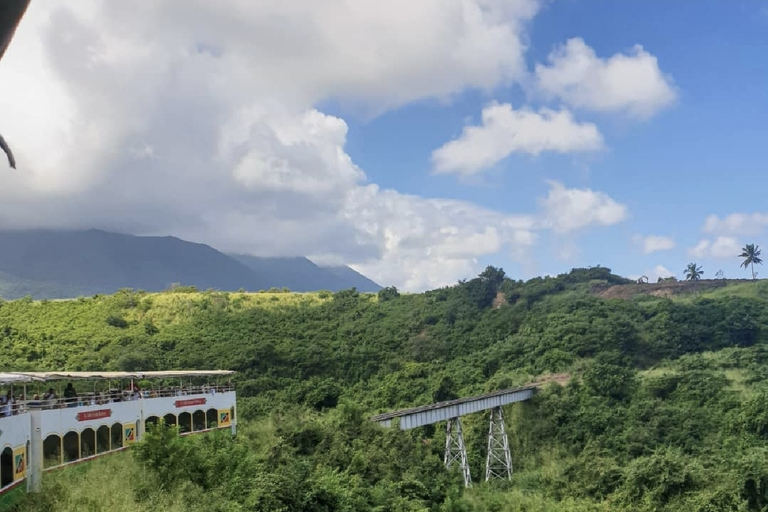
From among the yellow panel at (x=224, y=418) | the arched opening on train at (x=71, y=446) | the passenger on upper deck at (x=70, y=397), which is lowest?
the yellow panel at (x=224, y=418)

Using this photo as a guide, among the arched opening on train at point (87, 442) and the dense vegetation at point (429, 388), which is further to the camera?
the dense vegetation at point (429, 388)

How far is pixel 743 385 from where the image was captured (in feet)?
192

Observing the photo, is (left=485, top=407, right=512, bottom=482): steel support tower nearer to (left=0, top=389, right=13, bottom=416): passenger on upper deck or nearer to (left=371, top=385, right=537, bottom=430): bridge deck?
(left=371, top=385, right=537, bottom=430): bridge deck

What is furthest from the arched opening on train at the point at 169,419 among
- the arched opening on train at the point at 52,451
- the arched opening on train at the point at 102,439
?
the arched opening on train at the point at 52,451

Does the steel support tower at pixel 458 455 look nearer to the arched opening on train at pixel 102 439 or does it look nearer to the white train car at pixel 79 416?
the white train car at pixel 79 416

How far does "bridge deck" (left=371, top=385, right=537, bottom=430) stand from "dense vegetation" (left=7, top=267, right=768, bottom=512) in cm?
223

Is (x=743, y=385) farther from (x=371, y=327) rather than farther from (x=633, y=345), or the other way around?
(x=371, y=327)

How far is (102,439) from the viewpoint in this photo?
26.1 m

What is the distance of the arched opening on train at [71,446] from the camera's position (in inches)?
925

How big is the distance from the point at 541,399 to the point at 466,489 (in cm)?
2045

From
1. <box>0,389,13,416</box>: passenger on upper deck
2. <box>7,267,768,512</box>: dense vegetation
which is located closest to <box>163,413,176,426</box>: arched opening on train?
<box>7,267,768,512</box>: dense vegetation

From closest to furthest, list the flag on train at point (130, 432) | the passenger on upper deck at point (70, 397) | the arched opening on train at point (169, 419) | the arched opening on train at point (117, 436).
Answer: the passenger on upper deck at point (70, 397) < the arched opening on train at point (117, 436) < the flag on train at point (130, 432) < the arched opening on train at point (169, 419)

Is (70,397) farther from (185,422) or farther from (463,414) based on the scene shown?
(463,414)

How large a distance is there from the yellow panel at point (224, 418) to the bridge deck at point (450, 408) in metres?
11.6
